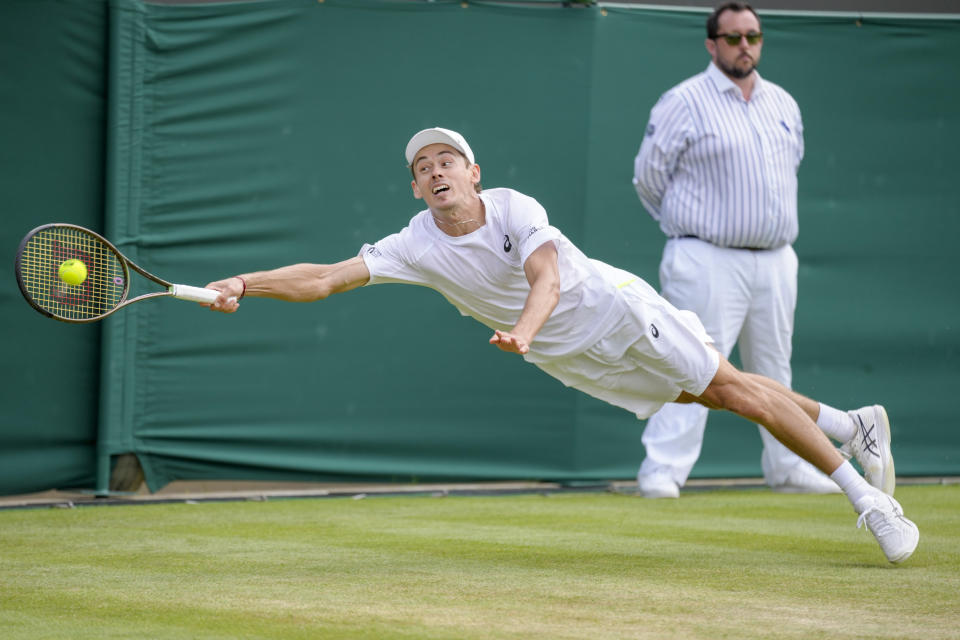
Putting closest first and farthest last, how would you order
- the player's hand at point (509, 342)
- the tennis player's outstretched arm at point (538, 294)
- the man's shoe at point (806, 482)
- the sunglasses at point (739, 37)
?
the player's hand at point (509, 342) → the tennis player's outstretched arm at point (538, 294) → the sunglasses at point (739, 37) → the man's shoe at point (806, 482)

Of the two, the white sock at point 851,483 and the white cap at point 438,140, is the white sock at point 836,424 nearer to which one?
the white sock at point 851,483

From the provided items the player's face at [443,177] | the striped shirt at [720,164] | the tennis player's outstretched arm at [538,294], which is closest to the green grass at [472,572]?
the tennis player's outstretched arm at [538,294]

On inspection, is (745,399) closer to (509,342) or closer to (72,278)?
(509,342)

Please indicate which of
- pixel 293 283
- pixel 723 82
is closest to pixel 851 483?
pixel 293 283

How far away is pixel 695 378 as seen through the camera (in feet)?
16.5

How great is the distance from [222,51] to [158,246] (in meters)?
1.08

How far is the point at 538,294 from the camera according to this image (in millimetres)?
4574

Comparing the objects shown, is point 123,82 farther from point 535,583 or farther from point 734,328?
point 535,583

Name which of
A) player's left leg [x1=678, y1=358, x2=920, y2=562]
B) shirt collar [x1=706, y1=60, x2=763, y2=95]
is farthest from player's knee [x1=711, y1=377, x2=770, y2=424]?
shirt collar [x1=706, y1=60, x2=763, y2=95]

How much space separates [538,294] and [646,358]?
71 cm

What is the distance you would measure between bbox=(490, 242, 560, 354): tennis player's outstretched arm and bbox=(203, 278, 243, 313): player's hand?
88 centimetres

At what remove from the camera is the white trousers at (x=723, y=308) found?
23.6ft

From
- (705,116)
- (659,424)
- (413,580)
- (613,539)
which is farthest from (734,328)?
(413,580)

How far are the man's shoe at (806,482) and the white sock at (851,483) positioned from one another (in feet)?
8.61
